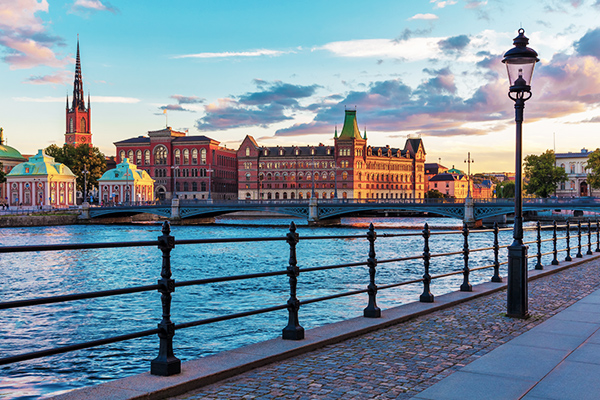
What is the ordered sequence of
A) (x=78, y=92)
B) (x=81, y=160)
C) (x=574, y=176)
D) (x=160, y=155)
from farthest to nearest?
(x=78, y=92) → (x=574, y=176) → (x=160, y=155) → (x=81, y=160)

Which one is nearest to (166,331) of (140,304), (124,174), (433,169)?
(140,304)

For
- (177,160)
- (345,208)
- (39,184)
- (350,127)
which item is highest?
(350,127)

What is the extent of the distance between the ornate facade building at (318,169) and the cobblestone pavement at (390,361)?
11336cm

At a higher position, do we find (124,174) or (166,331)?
(124,174)

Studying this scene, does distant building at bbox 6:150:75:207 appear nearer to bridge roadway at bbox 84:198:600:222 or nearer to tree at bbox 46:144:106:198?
tree at bbox 46:144:106:198

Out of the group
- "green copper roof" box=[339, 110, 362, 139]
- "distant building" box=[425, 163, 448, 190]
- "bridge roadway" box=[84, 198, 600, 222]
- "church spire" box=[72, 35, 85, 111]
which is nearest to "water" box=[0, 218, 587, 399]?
"bridge roadway" box=[84, 198, 600, 222]

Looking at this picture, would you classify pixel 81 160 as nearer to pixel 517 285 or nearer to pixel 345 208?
pixel 345 208

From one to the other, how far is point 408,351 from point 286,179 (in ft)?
398

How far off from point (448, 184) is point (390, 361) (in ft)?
553

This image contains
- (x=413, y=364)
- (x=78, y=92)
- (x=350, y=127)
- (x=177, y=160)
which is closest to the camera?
(x=413, y=364)

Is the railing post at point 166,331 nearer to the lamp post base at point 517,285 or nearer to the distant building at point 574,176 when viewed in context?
the lamp post base at point 517,285

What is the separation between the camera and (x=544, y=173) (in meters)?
95.1

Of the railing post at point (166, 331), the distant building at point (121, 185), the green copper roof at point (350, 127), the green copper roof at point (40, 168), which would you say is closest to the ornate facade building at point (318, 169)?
the green copper roof at point (350, 127)

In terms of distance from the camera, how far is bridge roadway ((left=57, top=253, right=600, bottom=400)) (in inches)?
184
